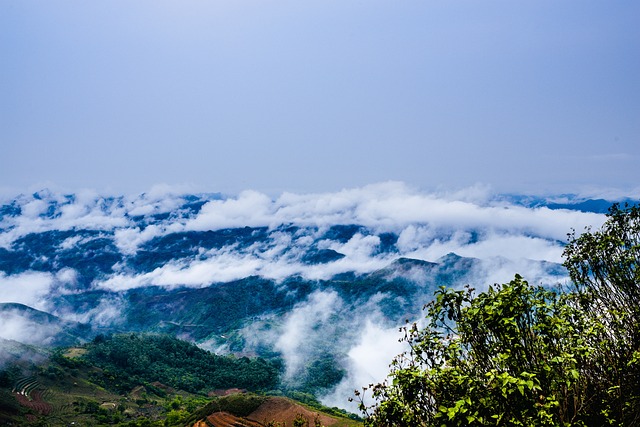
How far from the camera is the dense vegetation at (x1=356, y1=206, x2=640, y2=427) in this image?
12.2m

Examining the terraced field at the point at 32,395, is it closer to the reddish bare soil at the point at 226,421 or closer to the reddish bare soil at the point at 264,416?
the reddish bare soil at the point at 264,416

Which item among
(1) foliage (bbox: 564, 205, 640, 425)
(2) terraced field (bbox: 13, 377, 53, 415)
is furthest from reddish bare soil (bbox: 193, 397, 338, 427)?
(1) foliage (bbox: 564, 205, 640, 425)

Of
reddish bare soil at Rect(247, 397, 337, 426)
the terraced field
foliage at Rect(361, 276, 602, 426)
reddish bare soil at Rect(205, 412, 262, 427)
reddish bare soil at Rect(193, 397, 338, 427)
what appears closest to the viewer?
foliage at Rect(361, 276, 602, 426)

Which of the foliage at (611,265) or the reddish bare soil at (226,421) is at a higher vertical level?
the foliage at (611,265)

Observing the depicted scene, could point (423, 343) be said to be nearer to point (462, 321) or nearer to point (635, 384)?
point (462, 321)

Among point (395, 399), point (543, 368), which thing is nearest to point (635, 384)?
point (543, 368)

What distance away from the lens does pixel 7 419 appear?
139500mm

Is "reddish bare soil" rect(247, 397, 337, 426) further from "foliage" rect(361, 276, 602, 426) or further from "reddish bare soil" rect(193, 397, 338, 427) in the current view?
"foliage" rect(361, 276, 602, 426)

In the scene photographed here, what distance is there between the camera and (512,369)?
13211 millimetres

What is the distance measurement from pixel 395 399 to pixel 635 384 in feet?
27.3

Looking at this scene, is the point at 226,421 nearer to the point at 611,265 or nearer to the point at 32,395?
the point at 32,395

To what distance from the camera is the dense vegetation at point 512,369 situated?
1216cm

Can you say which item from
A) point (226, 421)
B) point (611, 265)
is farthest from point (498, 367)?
point (226, 421)

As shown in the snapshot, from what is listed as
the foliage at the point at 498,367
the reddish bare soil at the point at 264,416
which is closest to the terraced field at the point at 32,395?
the reddish bare soil at the point at 264,416
